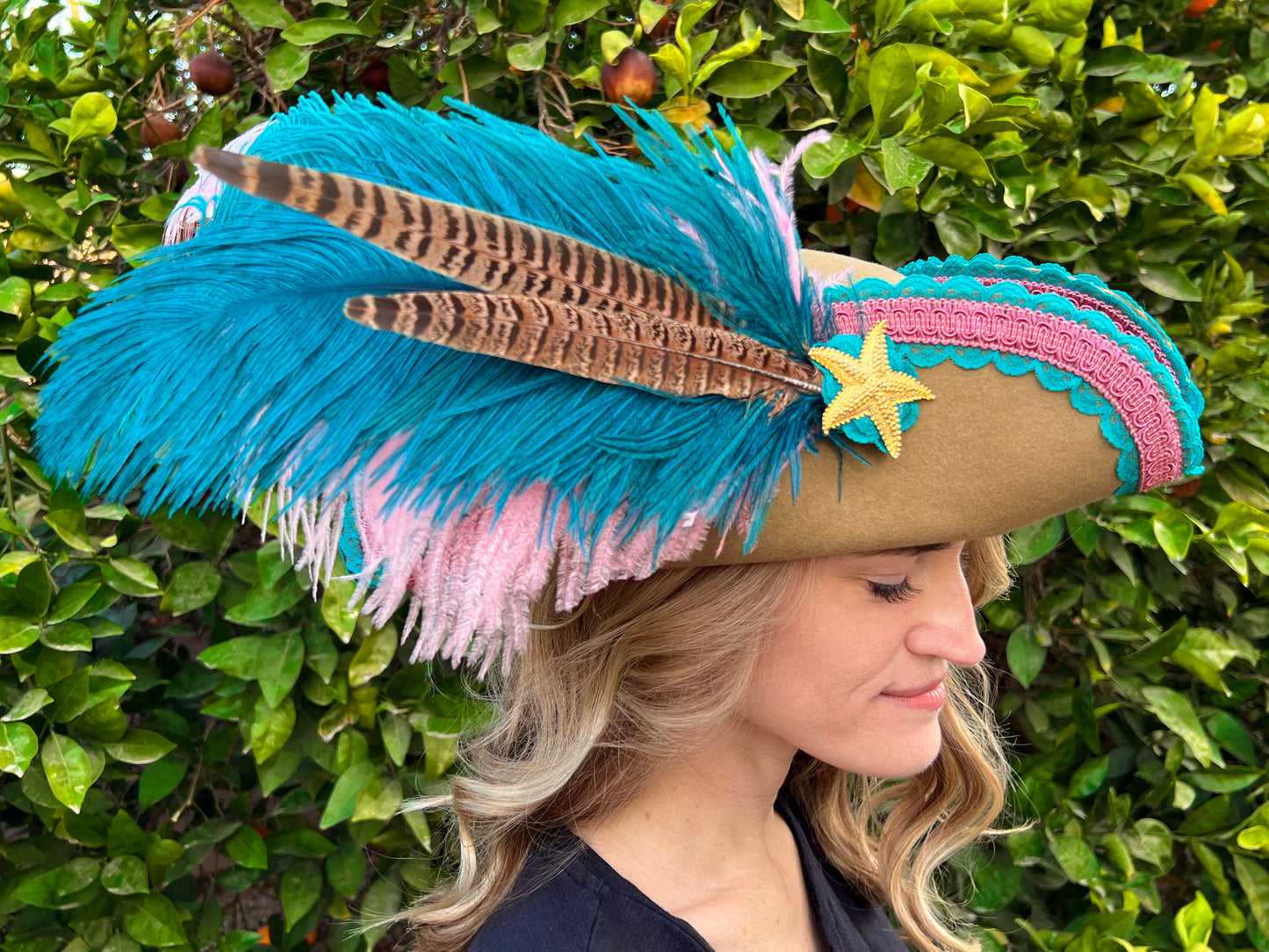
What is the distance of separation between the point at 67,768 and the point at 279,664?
0.31 meters

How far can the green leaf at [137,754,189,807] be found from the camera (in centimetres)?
162

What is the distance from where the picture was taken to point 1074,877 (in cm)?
174

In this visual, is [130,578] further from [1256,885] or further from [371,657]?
[1256,885]

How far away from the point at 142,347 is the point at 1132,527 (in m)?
1.48

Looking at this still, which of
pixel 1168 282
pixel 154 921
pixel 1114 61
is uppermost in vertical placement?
pixel 1114 61

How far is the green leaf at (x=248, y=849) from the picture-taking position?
1641 mm

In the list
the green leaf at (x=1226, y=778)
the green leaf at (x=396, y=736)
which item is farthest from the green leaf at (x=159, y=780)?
the green leaf at (x=1226, y=778)

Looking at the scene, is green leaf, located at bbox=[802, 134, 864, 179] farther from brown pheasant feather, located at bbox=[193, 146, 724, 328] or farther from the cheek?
the cheek

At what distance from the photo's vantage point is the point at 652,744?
1284 mm

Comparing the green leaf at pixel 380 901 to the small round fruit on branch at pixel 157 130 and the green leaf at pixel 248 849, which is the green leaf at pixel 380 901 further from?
the small round fruit on branch at pixel 157 130

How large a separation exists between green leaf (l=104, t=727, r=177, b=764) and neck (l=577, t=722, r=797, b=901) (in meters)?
0.70

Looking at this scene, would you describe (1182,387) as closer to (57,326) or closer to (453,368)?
(453,368)

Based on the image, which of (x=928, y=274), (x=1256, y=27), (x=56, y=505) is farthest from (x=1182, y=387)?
(x=56, y=505)

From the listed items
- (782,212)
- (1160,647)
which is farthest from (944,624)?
(1160,647)
